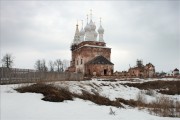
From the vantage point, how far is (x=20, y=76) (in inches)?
892

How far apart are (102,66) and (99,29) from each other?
13.1 meters

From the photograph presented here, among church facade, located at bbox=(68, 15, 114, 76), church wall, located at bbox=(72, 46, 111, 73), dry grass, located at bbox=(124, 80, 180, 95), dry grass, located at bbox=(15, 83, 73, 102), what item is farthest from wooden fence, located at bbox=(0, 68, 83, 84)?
church wall, located at bbox=(72, 46, 111, 73)

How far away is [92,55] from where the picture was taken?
57938 millimetres

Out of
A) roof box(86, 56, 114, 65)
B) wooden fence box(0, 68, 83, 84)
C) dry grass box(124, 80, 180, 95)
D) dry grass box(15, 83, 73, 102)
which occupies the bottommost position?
dry grass box(124, 80, 180, 95)

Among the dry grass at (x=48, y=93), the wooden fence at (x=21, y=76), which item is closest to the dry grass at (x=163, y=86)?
the wooden fence at (x=21, y=76)

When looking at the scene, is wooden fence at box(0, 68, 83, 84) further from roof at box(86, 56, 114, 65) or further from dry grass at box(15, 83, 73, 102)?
roof at box(86, 56, 114, 65)

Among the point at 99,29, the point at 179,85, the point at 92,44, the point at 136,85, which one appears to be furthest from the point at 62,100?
the point at 99,29

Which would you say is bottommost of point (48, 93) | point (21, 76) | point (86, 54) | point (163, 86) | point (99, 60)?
point (163, 86)

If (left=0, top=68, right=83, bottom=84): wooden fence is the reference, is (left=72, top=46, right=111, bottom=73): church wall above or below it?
Answer: above

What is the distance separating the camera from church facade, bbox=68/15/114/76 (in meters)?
54.1

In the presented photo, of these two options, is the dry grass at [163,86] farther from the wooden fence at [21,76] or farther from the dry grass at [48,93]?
the dry grass at [48,93]

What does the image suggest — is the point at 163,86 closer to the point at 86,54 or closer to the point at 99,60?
the point at 99,60

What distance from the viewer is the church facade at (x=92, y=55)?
2128 inches

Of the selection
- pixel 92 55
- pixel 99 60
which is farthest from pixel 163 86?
pixel 92 55
